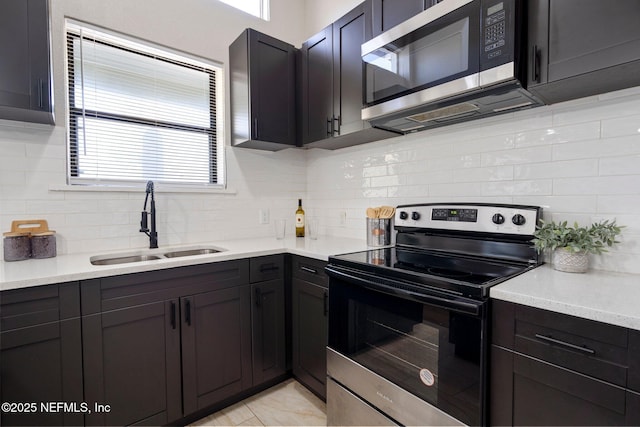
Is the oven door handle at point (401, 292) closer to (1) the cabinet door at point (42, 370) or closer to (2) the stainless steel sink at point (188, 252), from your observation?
(2) the stainless steel sink at point (188, 252)

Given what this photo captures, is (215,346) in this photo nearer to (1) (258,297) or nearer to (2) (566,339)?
(1) (258,297)

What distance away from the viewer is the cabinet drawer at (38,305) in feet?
3.97

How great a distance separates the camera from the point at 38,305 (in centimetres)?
127

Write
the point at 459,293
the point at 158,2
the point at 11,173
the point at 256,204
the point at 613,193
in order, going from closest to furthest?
the point at 459,293
the point at 613,193
the point at 11,173
the point at 158,2
the point at 256,204

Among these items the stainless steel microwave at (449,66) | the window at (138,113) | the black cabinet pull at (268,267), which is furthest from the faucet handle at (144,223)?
the stainless steel microwave at (449,66)

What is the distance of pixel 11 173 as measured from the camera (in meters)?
1.66

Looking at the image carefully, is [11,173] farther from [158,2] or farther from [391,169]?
[391,169]

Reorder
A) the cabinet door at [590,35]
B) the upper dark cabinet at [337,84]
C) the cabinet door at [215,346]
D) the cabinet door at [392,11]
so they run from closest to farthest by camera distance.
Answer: the cabinet door at [590,35], the cabinet door at [392,11], the cabinet door at [215,346], the upper dark cabinet at [337,84]

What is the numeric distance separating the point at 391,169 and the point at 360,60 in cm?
74

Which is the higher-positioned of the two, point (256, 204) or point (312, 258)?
point (256, 204)

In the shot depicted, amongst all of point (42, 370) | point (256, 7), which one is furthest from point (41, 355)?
point (256, 7)

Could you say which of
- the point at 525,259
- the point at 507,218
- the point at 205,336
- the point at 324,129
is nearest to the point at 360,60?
the point at 324,129

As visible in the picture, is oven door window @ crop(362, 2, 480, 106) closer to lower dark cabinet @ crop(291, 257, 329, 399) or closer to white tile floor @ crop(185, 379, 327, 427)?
lower dark cabinet @ crop(291, 257, 329, 399)

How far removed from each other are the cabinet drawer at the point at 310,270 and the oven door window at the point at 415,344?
0.16 meters
